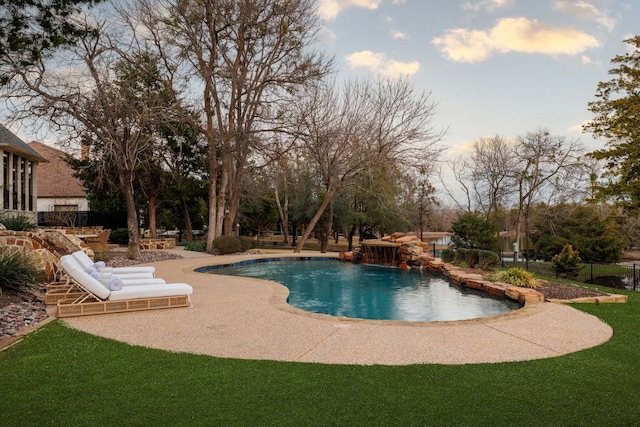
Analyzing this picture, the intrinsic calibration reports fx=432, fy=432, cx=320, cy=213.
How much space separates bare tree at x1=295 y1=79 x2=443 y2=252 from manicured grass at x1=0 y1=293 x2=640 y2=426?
17.8 meters

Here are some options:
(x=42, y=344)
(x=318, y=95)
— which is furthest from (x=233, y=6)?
(x=42, y=344)

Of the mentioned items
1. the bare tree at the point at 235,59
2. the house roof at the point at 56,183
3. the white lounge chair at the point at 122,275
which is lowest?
the white lounge chair at the point at 122,275

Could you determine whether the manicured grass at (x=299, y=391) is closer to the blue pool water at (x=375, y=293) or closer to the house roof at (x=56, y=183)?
the blue pool water at (x=375, y=293)

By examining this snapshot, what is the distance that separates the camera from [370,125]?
22.6m

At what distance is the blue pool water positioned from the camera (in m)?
8.77

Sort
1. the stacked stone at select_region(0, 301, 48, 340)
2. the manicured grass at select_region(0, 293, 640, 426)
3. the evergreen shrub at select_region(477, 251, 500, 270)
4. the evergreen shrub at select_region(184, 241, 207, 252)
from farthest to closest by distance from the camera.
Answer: the evergreen shrub at select_region(184, 241, 207, 252)
the evergreen shrub at select_region(477, 251, 500, 270)
the stacked stone at select_region(0, 301, 48, 340)
the manicured grass at select_region(0, 293, 640, 426)

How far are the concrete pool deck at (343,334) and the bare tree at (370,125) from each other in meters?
15.0

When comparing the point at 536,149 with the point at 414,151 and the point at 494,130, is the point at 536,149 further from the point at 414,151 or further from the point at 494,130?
the point at 414,151

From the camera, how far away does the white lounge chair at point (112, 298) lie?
7.07 m

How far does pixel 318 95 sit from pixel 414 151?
18.9 ft

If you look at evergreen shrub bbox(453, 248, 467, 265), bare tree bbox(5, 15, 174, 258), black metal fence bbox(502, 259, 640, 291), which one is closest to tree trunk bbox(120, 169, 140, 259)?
bare tree bbox(5, 15, 174, 258)

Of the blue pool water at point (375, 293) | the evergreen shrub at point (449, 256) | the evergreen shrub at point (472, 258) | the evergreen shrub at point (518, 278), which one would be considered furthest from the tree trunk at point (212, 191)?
the evergreen shrub at point (518, 278)

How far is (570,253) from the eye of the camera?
14.6 metres

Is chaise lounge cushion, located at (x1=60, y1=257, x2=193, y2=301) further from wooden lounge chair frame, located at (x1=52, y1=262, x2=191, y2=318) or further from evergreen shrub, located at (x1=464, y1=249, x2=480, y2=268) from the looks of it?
evergreen shrub, located at (x1=464, y1=249, x2=480, y2=268)
